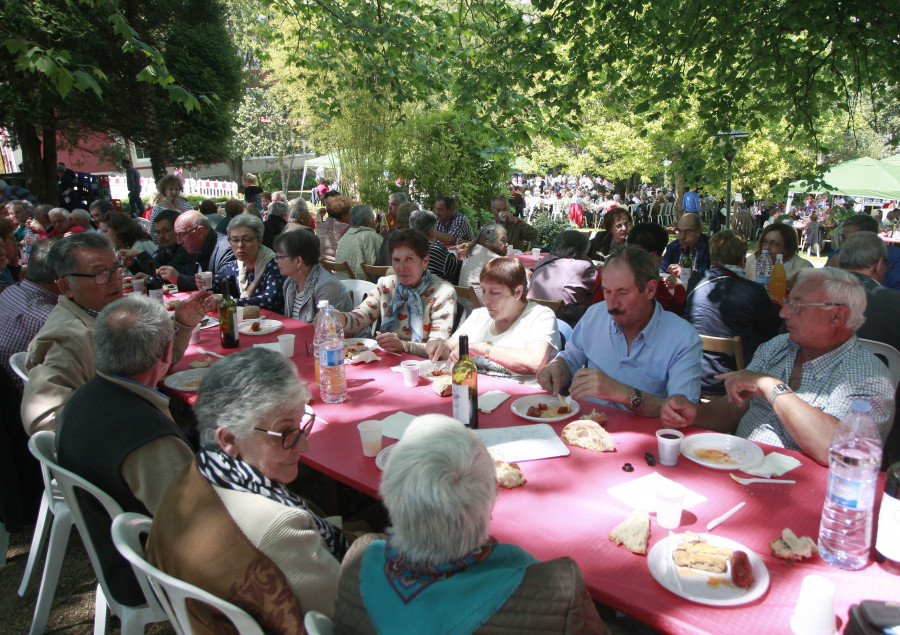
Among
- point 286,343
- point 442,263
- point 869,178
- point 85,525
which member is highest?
point 869,178

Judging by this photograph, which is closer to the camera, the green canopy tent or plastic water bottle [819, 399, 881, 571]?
plastic water bottle [819, 399, 881, 571]

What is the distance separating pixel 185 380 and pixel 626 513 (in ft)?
8.21

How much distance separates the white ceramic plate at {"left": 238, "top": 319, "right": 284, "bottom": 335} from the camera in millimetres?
4164

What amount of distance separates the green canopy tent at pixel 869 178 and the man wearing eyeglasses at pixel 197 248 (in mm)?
11981

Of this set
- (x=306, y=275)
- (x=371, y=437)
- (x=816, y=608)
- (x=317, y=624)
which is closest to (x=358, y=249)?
(x=306, y=275)

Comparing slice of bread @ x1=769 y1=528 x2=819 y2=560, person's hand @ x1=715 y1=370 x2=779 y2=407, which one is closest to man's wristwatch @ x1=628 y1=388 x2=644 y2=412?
person's hand @ x1=715 y1=370 x2=779 y2=407

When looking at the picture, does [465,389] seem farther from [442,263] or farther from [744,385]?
[442,263]

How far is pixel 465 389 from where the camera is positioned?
2373 millimetres

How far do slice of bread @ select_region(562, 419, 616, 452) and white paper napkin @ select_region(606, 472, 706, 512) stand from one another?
243 mm

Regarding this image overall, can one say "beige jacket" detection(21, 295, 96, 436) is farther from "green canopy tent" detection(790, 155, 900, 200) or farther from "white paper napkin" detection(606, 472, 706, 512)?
A: "green canopy tent" detection(790, 155, 900, 200)

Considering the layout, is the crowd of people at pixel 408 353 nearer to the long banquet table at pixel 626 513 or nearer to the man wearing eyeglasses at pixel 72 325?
the man wearing eyeglasses at pixel 72 325

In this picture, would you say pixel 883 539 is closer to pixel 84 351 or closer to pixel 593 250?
pixel 84 351

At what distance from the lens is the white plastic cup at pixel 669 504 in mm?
1678

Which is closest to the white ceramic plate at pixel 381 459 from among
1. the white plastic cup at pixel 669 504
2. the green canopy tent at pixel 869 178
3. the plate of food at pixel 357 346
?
the white plastic cup at pixel 669 504
